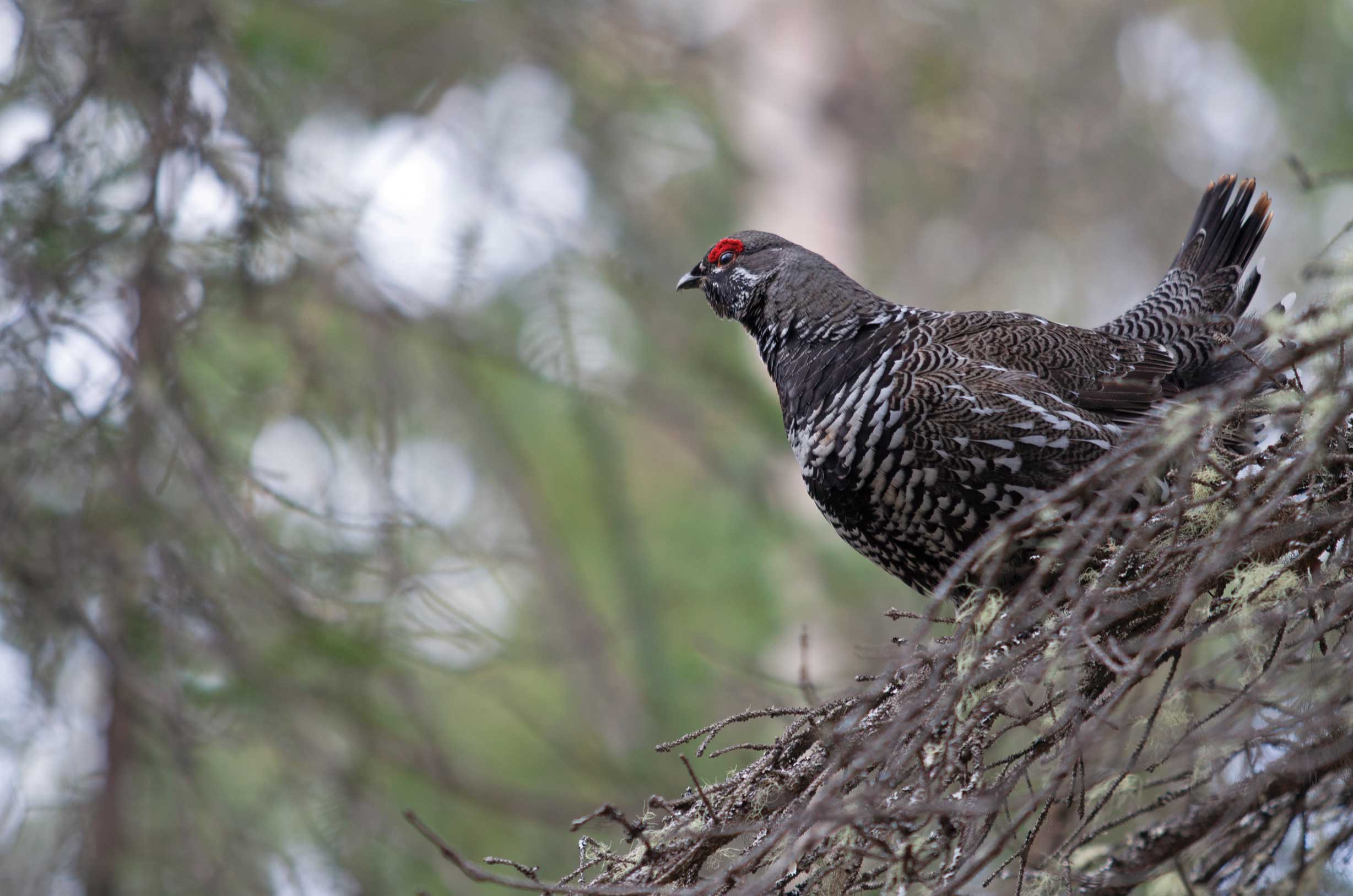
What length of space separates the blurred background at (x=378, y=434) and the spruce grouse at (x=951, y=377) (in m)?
0.53

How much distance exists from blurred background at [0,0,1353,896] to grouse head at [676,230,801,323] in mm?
744

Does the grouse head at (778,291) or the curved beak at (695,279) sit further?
the curved beak at (695,279)

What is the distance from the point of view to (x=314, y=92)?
5641 millimetres

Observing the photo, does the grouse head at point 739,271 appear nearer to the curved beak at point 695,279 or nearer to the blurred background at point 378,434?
the curved beak at point 695,279

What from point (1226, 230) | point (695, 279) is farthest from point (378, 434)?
point (1226, 230)

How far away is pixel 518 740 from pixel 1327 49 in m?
7.92

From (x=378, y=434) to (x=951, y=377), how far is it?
2.82 metres

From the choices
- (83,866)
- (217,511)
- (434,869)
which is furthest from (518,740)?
(217,511)

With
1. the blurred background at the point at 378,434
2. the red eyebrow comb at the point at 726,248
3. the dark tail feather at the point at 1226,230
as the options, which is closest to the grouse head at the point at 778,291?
the red eyebrow comb at the point at 726,248

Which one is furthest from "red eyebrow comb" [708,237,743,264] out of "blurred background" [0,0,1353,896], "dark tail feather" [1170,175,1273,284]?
"dark tail feather" [1170,175,1273,284]

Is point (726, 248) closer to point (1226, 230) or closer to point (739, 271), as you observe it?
point (739, 271)

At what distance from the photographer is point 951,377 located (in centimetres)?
369

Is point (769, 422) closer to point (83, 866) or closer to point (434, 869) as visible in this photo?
point (434, 869)

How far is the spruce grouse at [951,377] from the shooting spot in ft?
11.8
